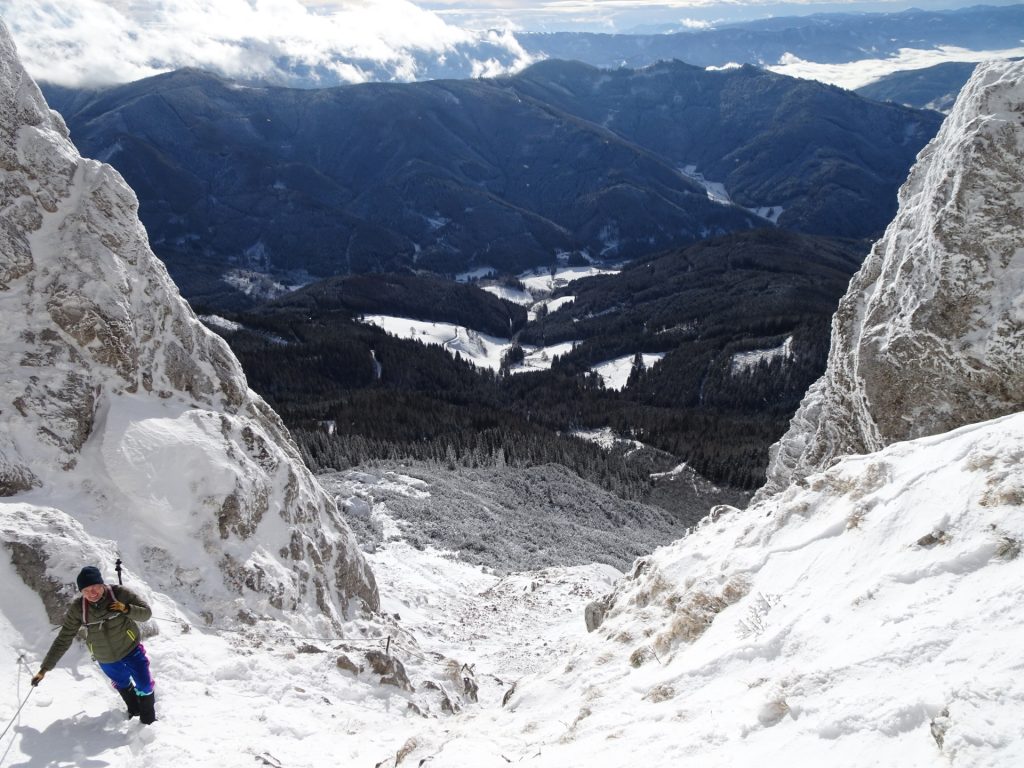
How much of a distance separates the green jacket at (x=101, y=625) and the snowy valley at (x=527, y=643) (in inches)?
46.3

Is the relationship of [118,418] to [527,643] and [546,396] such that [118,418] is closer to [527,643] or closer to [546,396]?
[527,643]

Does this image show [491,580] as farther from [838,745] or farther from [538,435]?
[538,435]

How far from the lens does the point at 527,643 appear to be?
87.4 feet

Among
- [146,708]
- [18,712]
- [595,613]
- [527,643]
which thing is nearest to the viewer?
[18,712]

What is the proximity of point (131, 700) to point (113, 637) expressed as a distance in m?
1.37

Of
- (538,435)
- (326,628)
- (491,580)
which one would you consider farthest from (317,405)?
(326,628)

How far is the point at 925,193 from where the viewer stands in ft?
69.3

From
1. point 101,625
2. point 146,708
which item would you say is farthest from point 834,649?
point 101,625

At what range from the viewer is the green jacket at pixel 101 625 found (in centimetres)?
988

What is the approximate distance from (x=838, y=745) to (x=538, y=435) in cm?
9936

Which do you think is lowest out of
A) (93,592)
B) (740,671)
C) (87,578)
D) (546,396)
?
(546,396)

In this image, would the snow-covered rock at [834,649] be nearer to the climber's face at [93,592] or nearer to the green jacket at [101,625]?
the green jacket at [101,625]

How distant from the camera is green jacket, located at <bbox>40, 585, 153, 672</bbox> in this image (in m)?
9.88

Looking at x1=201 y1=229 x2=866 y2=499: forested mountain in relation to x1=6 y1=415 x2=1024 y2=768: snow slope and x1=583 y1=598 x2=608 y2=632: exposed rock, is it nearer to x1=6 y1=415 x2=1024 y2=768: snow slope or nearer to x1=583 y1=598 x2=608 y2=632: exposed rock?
x1=583 y1=598 x2=608 y2=632: exposed rock
